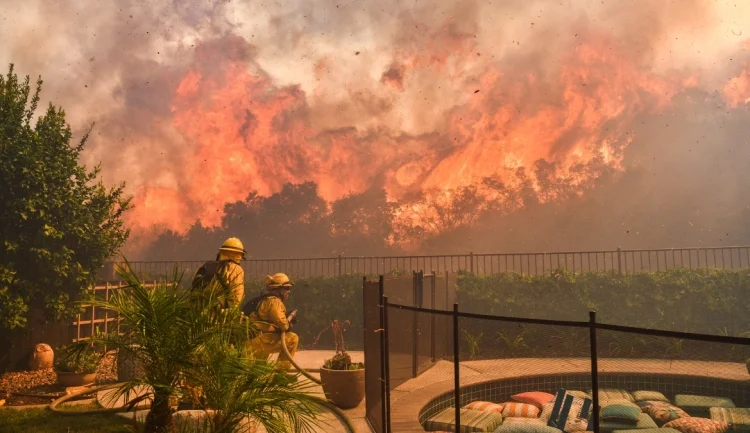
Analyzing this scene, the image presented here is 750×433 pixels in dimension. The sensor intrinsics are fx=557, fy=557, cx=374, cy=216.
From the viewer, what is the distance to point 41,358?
1236 cm

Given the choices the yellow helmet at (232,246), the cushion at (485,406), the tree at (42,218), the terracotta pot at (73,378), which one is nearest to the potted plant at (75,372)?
the terracotta pot at (73,378)

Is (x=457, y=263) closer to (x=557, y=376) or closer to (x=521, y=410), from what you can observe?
(x=557, y=376)

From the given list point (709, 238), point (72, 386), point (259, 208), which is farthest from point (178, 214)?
point (709, 238)

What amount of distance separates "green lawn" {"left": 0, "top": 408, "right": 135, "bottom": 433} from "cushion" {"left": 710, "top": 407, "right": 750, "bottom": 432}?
25.7 feet

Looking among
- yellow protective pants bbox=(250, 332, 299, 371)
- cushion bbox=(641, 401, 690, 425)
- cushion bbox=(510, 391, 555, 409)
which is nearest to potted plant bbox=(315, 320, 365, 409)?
yellow protective pants bbox=(250, 332, 299, 371)

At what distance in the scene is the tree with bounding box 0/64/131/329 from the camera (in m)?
11.6

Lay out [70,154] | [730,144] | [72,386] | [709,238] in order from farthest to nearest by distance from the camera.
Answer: [730,144] < [709,238] < [70,154] < [72,386]

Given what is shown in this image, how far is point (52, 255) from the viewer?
1206cm

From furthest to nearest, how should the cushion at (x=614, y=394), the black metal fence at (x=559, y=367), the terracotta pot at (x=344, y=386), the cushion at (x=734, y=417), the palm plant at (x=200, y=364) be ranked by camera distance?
the cushion at (x=614, y=394) < the terracotta pot at (x=344, y=386) < the cushion at (x=734, y=417) < the black metal fence at (x=559, y=367) < the palm plant at (x=200, y=364)

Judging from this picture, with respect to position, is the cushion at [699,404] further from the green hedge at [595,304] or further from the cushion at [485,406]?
the green hedge at [595,304]

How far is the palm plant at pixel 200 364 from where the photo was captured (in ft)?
13.1

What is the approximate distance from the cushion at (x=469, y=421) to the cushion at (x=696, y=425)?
2.23m

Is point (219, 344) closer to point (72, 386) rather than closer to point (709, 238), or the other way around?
point (72, 386)

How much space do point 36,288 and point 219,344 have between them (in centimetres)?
990
